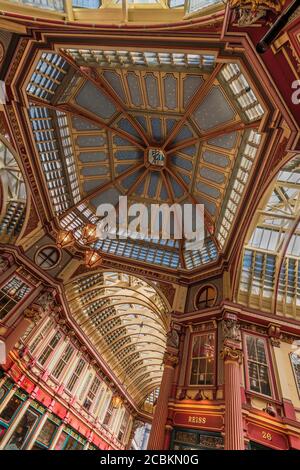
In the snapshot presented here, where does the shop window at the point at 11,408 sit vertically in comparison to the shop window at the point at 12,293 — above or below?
below

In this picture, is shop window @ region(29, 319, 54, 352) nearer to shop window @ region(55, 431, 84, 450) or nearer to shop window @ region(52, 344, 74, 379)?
shop window @ region(52, 344, 74, 379)

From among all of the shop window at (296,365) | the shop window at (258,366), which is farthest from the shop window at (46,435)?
the shop window at (296,365)

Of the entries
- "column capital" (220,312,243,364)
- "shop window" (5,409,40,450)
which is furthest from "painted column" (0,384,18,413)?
"column capital" (220,312,243,364)

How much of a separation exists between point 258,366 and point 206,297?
15.7 ft

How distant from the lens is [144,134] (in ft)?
64.8

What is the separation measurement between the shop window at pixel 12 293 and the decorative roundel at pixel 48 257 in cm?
178

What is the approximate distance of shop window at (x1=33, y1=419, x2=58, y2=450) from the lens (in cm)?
1868

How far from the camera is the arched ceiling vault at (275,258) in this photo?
547 inches

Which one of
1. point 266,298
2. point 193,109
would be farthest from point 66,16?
point 266,298

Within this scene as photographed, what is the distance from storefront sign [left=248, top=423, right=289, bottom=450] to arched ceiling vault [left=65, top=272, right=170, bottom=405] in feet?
26.2

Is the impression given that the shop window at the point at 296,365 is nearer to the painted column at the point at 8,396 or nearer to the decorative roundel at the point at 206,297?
the decorative roundel at the point at 206,297

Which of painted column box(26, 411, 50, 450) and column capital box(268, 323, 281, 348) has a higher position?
column capital box(268, 323, 281, 348)
